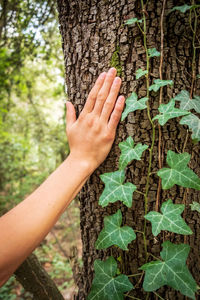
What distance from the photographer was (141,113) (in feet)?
3.87

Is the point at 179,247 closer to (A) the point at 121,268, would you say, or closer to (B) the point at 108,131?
(A) the point at 121,268

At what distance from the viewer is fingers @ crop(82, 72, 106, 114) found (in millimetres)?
1203

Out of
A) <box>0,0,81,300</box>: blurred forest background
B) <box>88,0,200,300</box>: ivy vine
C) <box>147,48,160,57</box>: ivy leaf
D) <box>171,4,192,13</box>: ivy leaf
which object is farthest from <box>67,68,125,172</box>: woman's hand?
<box>0,0,81,300</box>: blurred forest background

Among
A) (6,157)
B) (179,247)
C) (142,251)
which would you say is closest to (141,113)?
(179,247)

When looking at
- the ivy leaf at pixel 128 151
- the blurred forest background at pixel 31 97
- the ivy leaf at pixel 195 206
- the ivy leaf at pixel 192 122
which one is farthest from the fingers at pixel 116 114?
the blurred forest background at pixel 31 97

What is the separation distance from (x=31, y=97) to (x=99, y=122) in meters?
4.93

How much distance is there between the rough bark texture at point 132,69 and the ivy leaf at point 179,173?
152mm

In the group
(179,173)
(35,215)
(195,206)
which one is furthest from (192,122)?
(35,215)

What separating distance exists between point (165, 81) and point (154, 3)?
44 cm

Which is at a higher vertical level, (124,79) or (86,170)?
(124,79)

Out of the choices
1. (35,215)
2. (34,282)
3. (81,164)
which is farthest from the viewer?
(34,282)

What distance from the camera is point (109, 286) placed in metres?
1.09

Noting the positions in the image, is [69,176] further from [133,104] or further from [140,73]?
[140,73]

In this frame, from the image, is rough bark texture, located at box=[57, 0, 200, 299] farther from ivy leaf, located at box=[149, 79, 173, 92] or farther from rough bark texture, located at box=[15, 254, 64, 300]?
rough bark texture, located at box=[15, 254, 64, 300]
